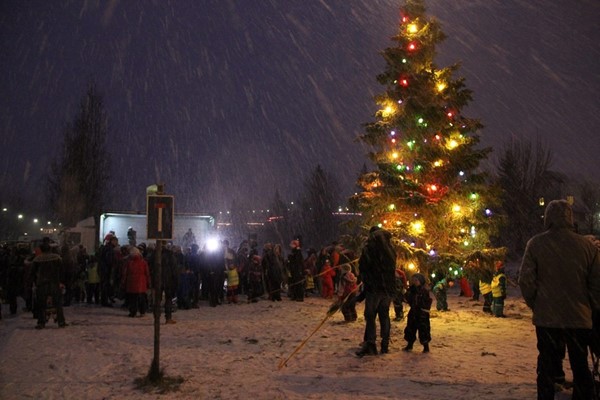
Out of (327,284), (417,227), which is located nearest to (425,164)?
(417,227)

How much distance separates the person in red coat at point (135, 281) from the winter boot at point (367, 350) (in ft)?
25.6

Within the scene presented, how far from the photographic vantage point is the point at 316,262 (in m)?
21.4

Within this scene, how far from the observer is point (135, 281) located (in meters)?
14.6

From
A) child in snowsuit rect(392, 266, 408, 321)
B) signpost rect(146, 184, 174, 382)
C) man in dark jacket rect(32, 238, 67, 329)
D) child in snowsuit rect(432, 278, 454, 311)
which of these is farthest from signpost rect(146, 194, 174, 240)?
child in snowsuit rect(432, 278, 454, 311)

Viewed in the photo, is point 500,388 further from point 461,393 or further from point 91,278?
point 91,278

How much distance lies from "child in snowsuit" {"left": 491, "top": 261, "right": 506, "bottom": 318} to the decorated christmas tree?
690 mm

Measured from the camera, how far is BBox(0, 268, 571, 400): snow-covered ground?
7.07 metres

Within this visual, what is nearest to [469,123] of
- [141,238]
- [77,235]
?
[141,238]

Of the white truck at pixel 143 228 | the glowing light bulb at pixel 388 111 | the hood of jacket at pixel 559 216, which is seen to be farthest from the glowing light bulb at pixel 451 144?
the white truck at pixel 143 228

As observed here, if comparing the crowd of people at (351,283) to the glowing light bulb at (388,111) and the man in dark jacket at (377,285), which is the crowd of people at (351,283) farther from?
the glowing light bulb at (388,111)

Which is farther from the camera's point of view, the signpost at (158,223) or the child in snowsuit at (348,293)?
the child in snowsuit at (348,293)

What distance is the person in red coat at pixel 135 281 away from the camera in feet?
47.9

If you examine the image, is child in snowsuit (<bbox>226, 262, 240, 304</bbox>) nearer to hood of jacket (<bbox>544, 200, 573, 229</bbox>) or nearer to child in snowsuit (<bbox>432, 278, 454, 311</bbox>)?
child in snowsuit (<bbox>432, 278, 454, 311</bbox>)

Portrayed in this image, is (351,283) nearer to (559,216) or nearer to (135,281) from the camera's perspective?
(135,281)
